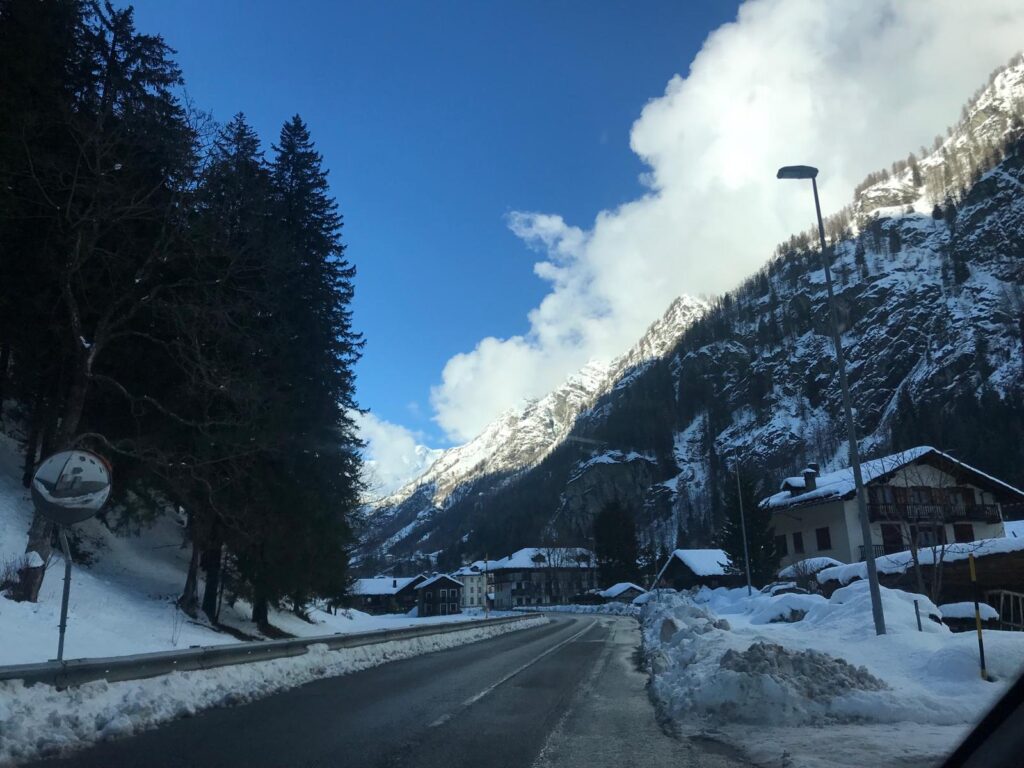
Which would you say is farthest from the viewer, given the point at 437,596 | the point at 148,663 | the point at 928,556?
the point at 437,596

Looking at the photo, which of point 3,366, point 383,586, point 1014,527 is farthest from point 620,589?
point 3,366

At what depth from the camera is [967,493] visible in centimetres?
5444

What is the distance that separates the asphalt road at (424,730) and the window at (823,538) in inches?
1949

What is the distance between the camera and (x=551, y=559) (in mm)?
145625

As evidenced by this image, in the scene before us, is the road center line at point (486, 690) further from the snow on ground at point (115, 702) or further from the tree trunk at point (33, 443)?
the tree trunk at point (33, 443)

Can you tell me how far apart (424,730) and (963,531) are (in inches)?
2277

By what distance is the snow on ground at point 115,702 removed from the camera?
657cm

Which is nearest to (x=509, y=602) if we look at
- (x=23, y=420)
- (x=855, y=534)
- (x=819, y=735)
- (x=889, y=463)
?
(x=855, y=534)

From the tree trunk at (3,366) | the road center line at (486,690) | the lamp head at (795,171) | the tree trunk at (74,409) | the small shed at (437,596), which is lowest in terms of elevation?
the small shed at (437,596)

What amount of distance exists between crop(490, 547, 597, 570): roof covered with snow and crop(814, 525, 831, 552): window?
83294mm

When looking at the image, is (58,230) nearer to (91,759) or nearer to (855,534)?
(91,759)

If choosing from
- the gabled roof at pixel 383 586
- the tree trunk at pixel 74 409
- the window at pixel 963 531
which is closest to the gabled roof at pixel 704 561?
the window at pixel 963 531

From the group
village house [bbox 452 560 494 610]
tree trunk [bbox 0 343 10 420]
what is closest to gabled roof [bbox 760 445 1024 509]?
tree trunk [bbox 0 343 10 420]

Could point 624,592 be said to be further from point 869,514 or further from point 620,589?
point 869,514
